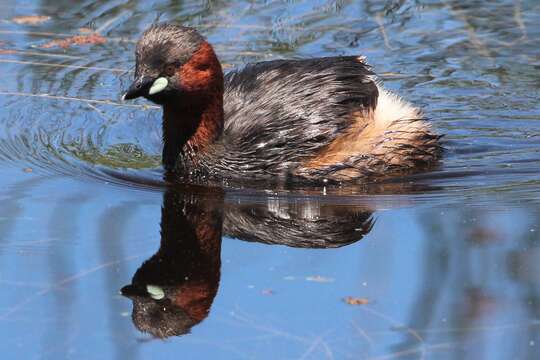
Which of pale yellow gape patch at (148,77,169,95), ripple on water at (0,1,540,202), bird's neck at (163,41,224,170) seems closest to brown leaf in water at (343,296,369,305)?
ripple on water at (0,1,540,202)

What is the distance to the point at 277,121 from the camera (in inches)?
299

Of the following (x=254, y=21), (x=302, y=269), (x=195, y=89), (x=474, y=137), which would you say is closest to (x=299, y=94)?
(x=195, y=89)

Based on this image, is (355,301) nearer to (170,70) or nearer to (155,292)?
(155,292)

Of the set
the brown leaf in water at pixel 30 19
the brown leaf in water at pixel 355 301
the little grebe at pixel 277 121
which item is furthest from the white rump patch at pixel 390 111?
the brown leaf in water at pixel 30 19

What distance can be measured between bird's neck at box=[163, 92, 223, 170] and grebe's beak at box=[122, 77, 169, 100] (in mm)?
388

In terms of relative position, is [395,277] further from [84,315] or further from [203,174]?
[203,174]

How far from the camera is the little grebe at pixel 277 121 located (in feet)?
24.3

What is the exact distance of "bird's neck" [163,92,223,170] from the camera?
760cm

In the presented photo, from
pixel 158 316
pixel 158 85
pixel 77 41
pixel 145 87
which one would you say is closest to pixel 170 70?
pixel 158 85

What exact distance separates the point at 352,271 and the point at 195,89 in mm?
2113

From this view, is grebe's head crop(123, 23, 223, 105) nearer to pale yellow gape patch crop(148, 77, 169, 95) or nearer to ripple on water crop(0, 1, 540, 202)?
pale yellow gape patch crop(148, 77, 169, 95)

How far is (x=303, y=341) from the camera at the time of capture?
5.03 m

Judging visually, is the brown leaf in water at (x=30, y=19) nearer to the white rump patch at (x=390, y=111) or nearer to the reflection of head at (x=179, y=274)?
the white rump patch at (x=390, y=111)

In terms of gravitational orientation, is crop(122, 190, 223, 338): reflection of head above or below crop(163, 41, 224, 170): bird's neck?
below
